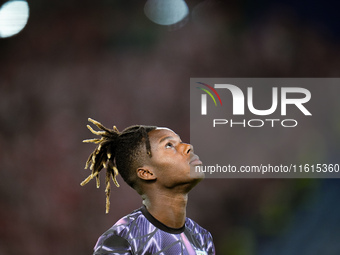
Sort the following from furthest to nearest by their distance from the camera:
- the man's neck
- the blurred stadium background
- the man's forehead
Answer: the blurred stadium background
the man's forehead
the man's neck

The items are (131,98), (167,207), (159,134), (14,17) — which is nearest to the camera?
(167,207)

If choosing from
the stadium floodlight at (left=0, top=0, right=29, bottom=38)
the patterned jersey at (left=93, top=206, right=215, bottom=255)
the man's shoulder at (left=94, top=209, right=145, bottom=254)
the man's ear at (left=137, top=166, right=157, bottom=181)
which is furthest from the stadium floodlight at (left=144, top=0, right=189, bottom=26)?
the man's shoulder at (left=94, top=209, right=145, bottom=254)

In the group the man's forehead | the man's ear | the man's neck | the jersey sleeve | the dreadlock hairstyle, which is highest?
the man's forehead

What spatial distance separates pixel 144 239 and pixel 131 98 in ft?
7.95

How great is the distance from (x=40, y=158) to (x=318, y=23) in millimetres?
2766

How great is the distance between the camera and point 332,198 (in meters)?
4.14

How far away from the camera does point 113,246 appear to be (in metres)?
1.91

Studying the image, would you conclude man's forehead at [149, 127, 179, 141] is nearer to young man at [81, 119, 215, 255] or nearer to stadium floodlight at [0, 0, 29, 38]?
young man at [81, 119, 215, 255]

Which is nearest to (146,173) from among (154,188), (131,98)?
(154,188)

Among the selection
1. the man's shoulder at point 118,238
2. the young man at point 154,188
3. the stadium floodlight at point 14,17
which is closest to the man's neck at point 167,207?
the young man at point 154,188

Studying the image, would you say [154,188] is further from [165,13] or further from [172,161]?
[165,13]

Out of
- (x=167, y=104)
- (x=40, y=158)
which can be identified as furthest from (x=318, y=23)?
(x=40, y=158)

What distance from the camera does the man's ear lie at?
2.12 meters

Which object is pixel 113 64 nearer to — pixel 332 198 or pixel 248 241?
pixel 248 241
